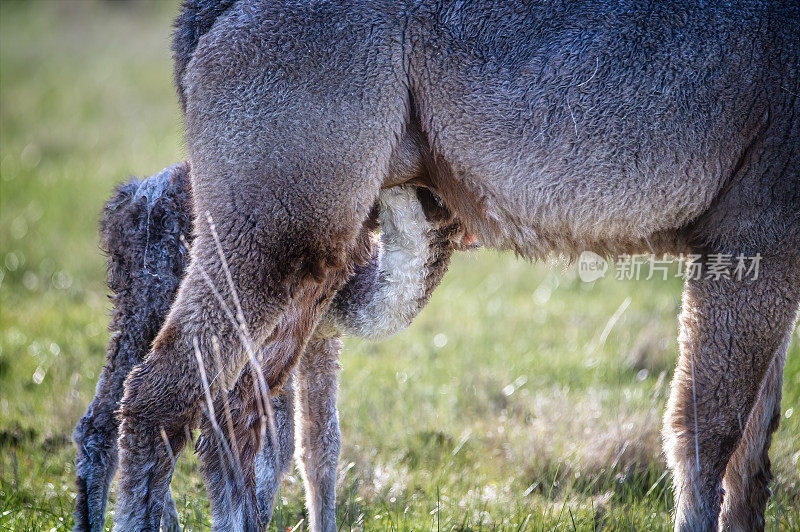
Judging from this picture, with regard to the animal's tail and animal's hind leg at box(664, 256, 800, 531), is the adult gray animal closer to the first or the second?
animal's hind leg at box(664, 256, 800, 531)

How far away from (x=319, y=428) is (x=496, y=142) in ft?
6.53

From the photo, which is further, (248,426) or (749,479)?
(248,426)

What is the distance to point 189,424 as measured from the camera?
372 centimetres

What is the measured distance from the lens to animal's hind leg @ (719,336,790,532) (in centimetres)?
407

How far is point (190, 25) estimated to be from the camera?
154 inches

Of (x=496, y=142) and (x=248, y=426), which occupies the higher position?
(x=496, y=142)

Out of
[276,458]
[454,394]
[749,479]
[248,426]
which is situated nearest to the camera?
[749,479]

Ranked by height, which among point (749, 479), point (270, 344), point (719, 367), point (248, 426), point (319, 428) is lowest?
point (749, 479)

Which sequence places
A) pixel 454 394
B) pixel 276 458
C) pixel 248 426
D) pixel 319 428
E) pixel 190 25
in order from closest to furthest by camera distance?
pixel 190 25
pixel 248 426
pixel 276 458
pixel 319 428
pixel 454 394

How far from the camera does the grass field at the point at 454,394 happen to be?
4727 millimetres

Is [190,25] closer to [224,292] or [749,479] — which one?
[224,292]

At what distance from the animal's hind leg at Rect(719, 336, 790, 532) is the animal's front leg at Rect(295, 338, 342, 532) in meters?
2.09

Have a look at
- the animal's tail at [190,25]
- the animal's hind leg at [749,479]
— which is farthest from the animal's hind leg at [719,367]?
the animal's tail at [190,25]

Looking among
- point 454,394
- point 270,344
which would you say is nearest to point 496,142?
point 270,344
